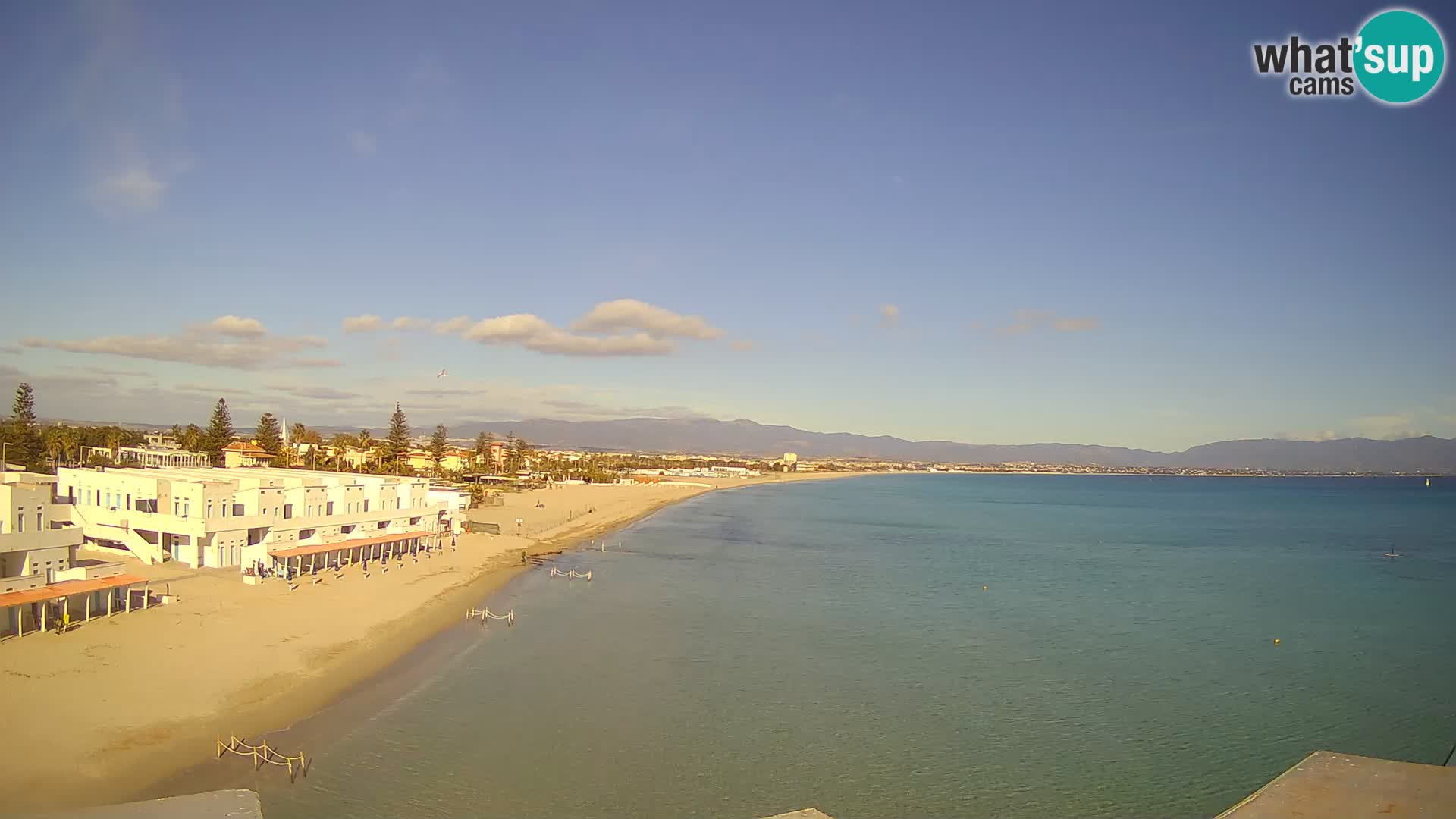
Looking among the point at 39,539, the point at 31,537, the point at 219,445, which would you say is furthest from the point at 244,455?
the point at 31,537

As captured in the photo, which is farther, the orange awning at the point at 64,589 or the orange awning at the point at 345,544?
the orange awning at the point at 345,544

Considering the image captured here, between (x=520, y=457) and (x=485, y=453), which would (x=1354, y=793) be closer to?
(x=485, y=453)

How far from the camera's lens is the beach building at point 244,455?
2537 inches

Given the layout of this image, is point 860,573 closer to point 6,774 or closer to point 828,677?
point 828,677

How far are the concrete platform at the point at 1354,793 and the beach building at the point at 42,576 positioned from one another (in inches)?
974

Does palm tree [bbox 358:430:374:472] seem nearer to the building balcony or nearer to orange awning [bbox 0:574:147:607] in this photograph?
the building balcony

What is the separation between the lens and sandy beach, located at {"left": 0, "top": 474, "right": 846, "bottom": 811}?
13.9 m

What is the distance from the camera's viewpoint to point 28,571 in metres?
21.5

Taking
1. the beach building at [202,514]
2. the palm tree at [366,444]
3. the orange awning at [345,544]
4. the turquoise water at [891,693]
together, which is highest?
the palm tree at [366,444]

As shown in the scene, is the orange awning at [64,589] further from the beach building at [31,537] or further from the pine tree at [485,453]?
the pine tree at [485,453]

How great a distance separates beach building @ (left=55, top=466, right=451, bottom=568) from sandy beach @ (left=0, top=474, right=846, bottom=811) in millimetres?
1091

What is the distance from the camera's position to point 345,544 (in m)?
32.7

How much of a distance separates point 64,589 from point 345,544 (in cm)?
1255

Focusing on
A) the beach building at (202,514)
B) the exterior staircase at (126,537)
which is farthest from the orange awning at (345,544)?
the exterior staircase at (126,537)
